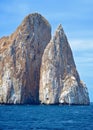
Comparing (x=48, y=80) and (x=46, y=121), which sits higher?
(x=48, y=80)

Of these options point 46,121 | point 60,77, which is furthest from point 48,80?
point 46,121

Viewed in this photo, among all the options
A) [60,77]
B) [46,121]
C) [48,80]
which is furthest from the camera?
[60,77]

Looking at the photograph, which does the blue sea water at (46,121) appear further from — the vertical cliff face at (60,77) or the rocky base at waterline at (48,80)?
the rocky base at waterline at (48,80)

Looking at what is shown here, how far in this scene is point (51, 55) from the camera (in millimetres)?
192875

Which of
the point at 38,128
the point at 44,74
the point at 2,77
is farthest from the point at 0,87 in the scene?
the point at 38,128

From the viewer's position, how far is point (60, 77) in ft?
618

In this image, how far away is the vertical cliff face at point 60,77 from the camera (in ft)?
593

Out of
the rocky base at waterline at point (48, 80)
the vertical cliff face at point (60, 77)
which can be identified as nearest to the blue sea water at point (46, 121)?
the vertical cliff face at point (60, 77)

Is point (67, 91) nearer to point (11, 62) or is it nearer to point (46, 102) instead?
point (46, 102)

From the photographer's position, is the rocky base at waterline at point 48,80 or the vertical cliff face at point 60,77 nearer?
the vertical cliff face at point 60,77

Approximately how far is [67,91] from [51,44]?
2323 centimetres

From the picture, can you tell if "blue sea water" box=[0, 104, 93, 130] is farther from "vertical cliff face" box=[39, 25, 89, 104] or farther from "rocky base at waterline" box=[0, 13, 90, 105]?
"rocky base at waterline" box=[0, 13, 90, 105]

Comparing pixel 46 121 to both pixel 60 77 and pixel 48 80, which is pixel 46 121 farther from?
pixel 60 77

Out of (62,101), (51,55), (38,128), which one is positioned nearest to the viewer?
(38,128)
